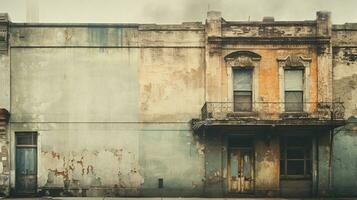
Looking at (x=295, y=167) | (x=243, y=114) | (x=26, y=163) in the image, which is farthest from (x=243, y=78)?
(x=26, y=163)

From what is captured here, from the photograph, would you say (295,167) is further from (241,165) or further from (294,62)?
(294,62)

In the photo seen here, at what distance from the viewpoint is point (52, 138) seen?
2417cm

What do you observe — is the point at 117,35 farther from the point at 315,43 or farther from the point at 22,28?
the point at 315,43

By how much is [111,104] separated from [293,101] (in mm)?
7864

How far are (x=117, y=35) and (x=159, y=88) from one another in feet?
9.63

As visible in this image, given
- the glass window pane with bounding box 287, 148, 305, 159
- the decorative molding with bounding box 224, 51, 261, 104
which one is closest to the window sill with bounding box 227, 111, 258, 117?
the decorative molding with bounding box 224, 51, 261, 104

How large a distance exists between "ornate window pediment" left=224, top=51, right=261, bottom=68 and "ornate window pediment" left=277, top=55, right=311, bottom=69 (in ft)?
3.45

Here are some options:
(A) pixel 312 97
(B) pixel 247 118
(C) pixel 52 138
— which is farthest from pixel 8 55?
(A) pixel 312 97

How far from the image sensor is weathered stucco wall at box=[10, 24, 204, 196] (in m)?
24.1

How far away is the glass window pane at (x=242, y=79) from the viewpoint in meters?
24.4

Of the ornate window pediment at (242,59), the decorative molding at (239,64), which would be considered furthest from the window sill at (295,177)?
the ornate window pediment at (242,59)

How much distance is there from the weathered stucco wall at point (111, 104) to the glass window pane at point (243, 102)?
1502 mm

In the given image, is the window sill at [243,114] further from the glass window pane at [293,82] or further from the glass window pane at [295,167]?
the glass window pane at [295,167]

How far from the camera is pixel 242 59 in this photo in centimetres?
2430
